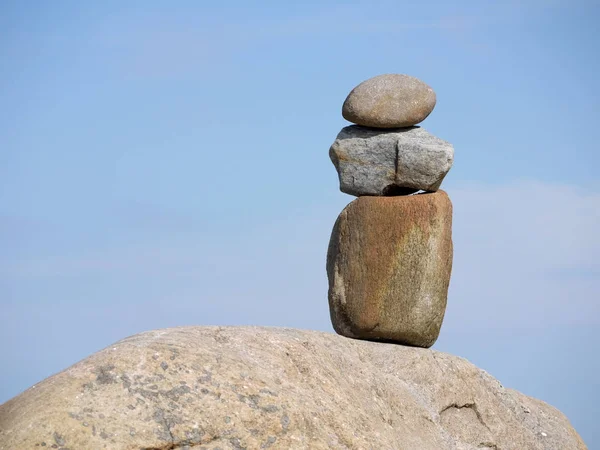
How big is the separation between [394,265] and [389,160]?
51.1 inches

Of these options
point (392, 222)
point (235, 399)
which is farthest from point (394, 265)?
point (235, 399)

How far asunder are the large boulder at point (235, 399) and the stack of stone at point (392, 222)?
0.80 m

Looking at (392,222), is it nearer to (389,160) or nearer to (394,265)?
(394,265)

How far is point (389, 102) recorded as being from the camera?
1106 centimetres

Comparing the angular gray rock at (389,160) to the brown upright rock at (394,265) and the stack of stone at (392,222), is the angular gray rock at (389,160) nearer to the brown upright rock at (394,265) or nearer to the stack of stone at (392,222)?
the stack of stone at (392,222)

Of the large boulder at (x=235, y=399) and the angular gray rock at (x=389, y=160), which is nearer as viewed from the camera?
the large boulder at (x=235, y=399)

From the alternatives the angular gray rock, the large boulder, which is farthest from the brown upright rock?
the large boulder

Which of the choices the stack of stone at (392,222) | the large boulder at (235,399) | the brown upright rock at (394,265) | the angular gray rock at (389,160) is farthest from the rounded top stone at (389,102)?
the large boulder at (235,399)

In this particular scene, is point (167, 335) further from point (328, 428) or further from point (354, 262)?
point (354, 262)

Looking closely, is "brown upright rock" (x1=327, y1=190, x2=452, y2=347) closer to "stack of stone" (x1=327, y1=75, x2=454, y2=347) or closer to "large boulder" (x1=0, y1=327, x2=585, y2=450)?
"stack of stone" (x1=327, y1=75, x2=454, y2=347)

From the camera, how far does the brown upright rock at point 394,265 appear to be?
10875 mm

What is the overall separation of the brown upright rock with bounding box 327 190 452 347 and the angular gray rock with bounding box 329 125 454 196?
0.22 metres

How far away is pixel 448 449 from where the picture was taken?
9773mm

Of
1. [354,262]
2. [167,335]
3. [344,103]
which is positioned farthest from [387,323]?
[167,335]
